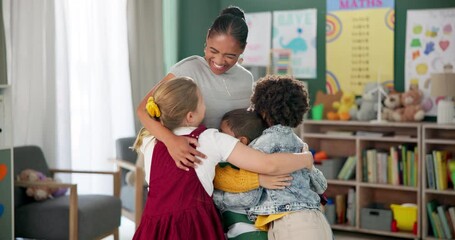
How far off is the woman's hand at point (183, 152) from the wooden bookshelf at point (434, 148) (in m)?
3.17

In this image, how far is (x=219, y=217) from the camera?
209 centimetres

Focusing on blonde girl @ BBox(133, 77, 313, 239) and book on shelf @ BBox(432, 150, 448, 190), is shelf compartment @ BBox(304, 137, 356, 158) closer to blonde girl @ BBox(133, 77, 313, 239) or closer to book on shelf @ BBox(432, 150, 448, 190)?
book on shelf @ BBox(432, 150, 448, 190)

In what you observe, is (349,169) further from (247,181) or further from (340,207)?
(247,181)

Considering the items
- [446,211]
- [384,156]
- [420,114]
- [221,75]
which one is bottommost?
[446,211]

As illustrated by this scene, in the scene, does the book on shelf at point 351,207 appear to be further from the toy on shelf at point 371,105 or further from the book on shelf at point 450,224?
the book on shelf at point 450,224

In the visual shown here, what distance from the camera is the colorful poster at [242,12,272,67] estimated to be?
5.68 m

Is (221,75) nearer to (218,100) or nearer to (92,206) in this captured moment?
(218,100)

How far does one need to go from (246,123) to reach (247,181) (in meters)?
0.20

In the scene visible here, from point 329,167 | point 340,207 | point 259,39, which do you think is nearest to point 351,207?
point 340,207

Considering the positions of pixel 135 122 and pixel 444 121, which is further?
pixel 135 122

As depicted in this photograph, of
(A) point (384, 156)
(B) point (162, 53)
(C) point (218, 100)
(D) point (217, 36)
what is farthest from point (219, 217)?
(B) point (162, 53)

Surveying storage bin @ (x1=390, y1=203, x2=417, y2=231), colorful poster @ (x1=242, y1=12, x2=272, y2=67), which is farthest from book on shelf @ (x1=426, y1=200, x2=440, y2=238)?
colorful poster @ (x1=242, y1=12, x2=272, y2=67)

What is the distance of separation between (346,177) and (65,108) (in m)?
2.30

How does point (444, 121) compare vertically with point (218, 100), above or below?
below
